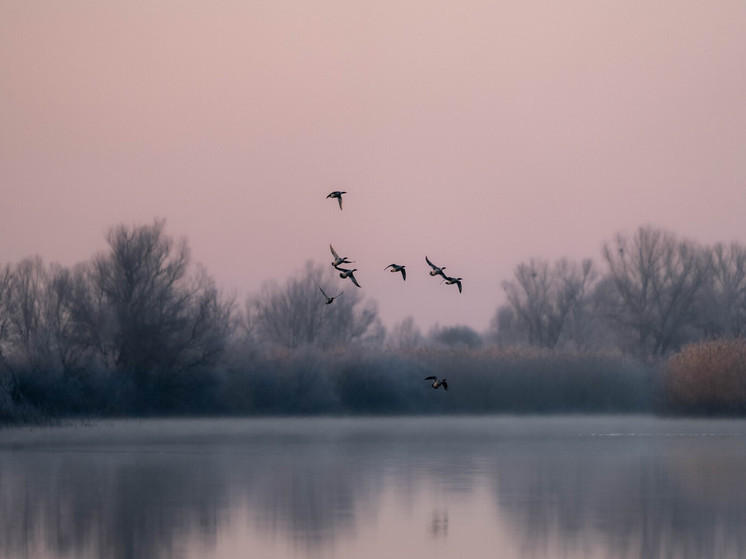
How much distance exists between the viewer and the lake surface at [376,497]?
12.5m

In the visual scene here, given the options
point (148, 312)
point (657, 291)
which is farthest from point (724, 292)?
point (148, 312)

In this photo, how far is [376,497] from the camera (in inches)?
646

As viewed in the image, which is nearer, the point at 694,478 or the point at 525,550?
the point at 525,550

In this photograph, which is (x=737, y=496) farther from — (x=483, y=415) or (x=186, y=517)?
(x=483, y=415)

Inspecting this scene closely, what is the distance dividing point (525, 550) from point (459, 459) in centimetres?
1041

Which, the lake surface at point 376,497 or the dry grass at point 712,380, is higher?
the dry grass at point 712,380

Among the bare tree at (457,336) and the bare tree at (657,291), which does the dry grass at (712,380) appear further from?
the bare tree at (457,336)

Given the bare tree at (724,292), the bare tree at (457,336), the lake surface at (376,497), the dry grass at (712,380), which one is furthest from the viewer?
the bare tree at (457,336)

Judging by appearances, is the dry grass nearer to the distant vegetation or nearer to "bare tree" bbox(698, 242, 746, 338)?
the distant vegetation

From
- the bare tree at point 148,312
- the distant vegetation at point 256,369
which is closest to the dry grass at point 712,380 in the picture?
the distant vegetation at point 256,369

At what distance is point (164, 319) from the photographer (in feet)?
135

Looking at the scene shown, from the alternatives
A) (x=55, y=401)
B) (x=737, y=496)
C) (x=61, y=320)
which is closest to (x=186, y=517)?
(x=737, y=496)

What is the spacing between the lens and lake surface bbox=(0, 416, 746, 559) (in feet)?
40.9

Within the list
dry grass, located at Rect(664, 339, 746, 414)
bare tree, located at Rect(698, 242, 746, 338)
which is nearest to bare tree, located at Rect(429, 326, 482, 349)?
bare tree, located at Rect(698, 242, 746, 338)
